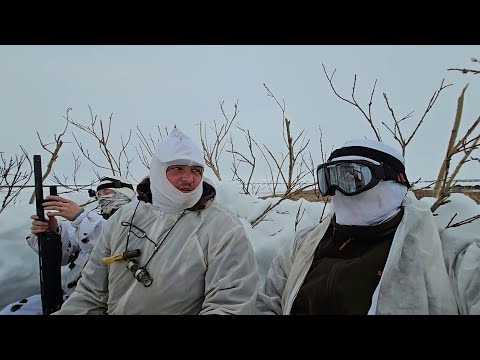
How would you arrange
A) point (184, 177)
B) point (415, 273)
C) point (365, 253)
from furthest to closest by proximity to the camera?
point (184, 177)
point (365, 253)
point (415, 273)

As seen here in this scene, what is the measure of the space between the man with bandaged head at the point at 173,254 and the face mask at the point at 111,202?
547 mm

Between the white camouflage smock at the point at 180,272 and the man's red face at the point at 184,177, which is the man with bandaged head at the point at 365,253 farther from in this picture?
the man's red face at the point at 184,177

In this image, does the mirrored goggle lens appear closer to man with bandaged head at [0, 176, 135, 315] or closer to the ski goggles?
the ski goggles

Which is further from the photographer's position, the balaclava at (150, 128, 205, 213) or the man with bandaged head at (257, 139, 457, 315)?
the balaclava at (150, 128, 205, 213)

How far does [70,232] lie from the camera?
217 centimetres

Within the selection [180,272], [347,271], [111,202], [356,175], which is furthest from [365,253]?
[111,202]

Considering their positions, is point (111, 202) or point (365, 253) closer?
point (365, 253)

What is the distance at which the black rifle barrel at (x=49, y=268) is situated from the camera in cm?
192

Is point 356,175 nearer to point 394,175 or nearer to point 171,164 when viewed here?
point 394,175

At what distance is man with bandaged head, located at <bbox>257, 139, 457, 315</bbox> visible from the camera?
1.34 m

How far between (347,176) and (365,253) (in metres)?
0.30

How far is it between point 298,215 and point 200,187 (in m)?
1.14

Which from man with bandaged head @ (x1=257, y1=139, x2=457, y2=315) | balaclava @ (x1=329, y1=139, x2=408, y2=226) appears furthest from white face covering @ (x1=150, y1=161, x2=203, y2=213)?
balaclava @ (x1=329, y1=139, x2=408, y2=226)

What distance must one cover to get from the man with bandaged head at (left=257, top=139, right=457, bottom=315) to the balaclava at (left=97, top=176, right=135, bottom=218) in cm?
101
